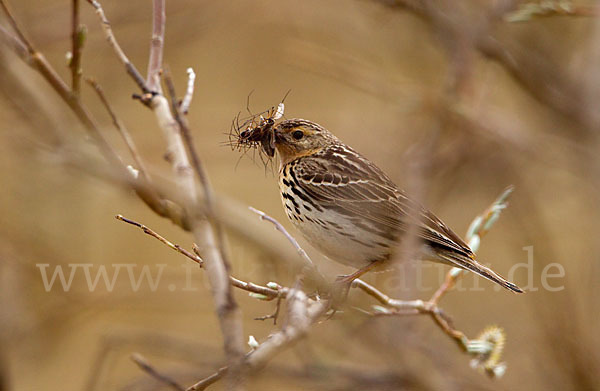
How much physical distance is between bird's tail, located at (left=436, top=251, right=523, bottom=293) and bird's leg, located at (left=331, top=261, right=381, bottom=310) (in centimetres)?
42

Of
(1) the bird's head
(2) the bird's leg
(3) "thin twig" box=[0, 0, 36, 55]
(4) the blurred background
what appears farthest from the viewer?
(4) the blurred background

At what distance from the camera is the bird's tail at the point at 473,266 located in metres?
3.73

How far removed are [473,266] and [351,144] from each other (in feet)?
10.2

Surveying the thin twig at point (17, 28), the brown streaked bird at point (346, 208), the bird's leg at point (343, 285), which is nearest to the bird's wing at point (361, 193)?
the brown streaked bird at point (346, 208)

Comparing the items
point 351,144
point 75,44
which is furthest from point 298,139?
point 75,44

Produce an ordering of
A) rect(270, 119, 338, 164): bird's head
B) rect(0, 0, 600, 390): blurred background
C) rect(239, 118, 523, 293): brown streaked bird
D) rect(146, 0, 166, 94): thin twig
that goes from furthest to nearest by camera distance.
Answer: rect(0, 0, 600, 390): blurred background, rect(270, 119, 338, 164): bird's head, rect(239, 118, 523, 293): brown streaked bird, rect(146, 0, 166, 94): thin twig

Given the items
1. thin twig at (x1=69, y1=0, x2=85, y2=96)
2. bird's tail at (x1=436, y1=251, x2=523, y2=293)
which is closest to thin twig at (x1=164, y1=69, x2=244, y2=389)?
thin twig at (x1=69, y1=0, x2=85, y2=96)

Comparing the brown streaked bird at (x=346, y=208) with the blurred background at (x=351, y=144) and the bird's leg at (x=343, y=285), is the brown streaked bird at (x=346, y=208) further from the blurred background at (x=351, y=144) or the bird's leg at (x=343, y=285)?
the blurred background at (x=351, y=144)

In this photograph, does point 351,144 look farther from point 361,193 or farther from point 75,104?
point 75,104

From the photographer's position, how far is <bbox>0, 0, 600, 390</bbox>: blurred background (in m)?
4.61

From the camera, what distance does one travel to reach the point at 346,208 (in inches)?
167

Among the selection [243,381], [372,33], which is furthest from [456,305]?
[243,381]

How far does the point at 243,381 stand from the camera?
1.30 metres

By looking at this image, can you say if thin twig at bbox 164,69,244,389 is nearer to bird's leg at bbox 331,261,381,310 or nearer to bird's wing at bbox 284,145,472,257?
bird's leg at bbox 331,261,381,310
